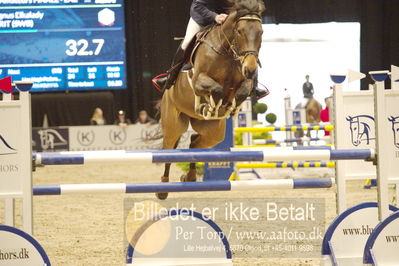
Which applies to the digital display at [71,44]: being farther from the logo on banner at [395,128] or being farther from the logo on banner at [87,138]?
the logo on banner at [395,128]

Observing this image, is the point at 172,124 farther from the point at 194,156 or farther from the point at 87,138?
the point at 87,138

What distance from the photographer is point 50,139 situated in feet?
40.5

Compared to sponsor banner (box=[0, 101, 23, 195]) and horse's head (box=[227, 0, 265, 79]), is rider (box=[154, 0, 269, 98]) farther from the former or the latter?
sponsor banner (box=[0, 101, 23, 195])

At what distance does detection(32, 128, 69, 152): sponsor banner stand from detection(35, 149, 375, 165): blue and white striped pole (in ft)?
31.2

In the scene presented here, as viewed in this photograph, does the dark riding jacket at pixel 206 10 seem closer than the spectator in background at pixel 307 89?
Yes

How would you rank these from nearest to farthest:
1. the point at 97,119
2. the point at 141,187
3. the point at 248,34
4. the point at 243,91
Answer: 1. the point at 141,187
2. the point at 248,34
3. the point at 243,91
4. the point at 97,119

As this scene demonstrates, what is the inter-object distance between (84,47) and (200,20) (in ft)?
26.7

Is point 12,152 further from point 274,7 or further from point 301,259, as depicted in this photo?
point 274,7

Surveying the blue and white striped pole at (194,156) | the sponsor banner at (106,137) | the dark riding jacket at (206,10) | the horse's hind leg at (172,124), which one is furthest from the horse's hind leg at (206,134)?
the sponsor banner at (106,137)

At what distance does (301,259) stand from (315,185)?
1.86ft

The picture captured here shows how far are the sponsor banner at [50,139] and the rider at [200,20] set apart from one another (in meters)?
7.67

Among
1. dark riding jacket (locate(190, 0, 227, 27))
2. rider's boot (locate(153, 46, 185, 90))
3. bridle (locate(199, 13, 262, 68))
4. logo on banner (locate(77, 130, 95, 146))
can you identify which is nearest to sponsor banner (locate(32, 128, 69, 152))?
logo on banner (locate(77, 130, 95, 146))

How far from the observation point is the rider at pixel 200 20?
440cm

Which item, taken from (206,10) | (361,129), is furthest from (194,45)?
(361,129)
